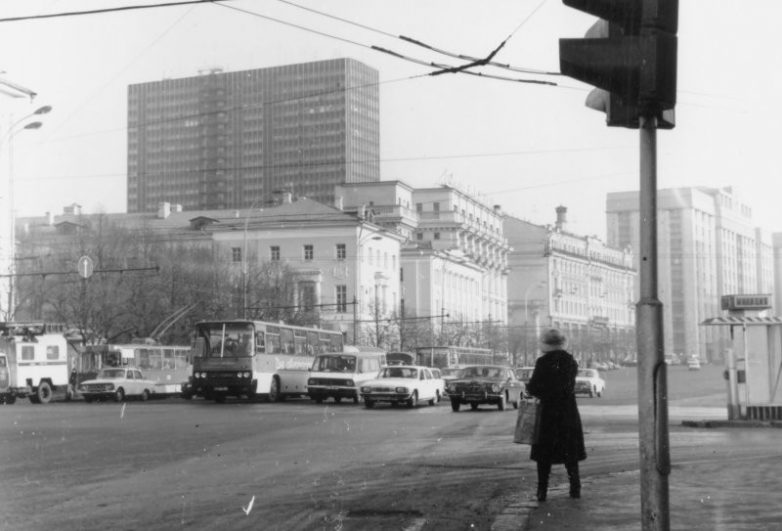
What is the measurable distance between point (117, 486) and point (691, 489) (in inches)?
241

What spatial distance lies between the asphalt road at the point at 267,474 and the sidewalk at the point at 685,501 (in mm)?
390

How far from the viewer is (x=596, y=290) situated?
496ft

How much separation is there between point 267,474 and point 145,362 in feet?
134

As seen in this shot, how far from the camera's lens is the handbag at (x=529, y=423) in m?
10.4

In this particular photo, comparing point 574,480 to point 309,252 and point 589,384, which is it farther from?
point 309,252

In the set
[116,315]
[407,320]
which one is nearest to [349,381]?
[116,315]

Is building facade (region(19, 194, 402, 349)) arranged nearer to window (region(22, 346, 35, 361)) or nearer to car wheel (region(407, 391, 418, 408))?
window (region(22, 346, 35, 361))

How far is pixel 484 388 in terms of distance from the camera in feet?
114

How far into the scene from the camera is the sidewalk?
28.9 ft

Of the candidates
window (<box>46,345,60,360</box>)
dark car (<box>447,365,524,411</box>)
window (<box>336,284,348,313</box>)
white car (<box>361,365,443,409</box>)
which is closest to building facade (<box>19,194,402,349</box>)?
window (<box>336,284,348,313</box>)

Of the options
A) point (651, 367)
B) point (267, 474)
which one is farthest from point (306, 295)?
point (651, 367)

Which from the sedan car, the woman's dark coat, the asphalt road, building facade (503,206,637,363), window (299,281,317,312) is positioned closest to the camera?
the asphalt road

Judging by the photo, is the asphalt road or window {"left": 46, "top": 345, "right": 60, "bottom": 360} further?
window {"left": 46, "top": 345, "right": 60, "bottom": 360}

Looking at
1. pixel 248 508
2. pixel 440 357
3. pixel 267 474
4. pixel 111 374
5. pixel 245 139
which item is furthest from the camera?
pixel 245 139
